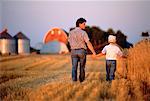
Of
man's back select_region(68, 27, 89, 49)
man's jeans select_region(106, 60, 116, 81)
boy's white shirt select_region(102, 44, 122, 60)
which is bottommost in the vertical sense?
man's jeans select_region(106, 60, 116, 81)

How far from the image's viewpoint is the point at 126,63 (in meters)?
15.3

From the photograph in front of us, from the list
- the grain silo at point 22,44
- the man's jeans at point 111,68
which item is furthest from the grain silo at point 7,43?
the man's jeans at point 111,68

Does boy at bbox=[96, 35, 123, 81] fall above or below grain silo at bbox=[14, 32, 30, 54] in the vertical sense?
below

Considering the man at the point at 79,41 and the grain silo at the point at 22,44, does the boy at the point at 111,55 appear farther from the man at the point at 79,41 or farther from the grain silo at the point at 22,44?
the grain silo at the point at 22,44

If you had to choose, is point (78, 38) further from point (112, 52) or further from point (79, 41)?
point (112, 52)

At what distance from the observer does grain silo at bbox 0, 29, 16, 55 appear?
176 feet

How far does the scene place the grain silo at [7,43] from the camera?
176 ft

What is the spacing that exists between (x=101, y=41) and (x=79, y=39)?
41.8m

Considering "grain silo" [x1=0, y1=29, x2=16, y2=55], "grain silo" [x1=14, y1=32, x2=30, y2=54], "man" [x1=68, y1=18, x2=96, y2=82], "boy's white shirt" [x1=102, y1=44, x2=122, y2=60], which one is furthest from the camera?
"grain silo" [x1=14, y1=32, x2=30, y2=54]

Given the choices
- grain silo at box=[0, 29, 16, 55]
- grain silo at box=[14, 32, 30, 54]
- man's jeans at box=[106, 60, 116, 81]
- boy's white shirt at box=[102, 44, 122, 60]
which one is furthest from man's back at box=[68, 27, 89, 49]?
grain silo at box=[14, 32, 30, 54]

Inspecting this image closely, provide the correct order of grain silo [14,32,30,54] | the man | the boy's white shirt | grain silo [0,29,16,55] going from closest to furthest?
the man < the boy's white shirt < grain silo [0,29,16,55] < grain silo [14,32,30,54]

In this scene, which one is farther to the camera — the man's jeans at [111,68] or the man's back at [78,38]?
the man's jeans at [111,68]

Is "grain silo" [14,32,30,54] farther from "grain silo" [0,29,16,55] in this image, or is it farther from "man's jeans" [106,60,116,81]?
"man's jeans" [106,60,116,81]

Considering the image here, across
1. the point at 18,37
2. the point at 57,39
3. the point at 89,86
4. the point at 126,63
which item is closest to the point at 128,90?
the point at 89,86
